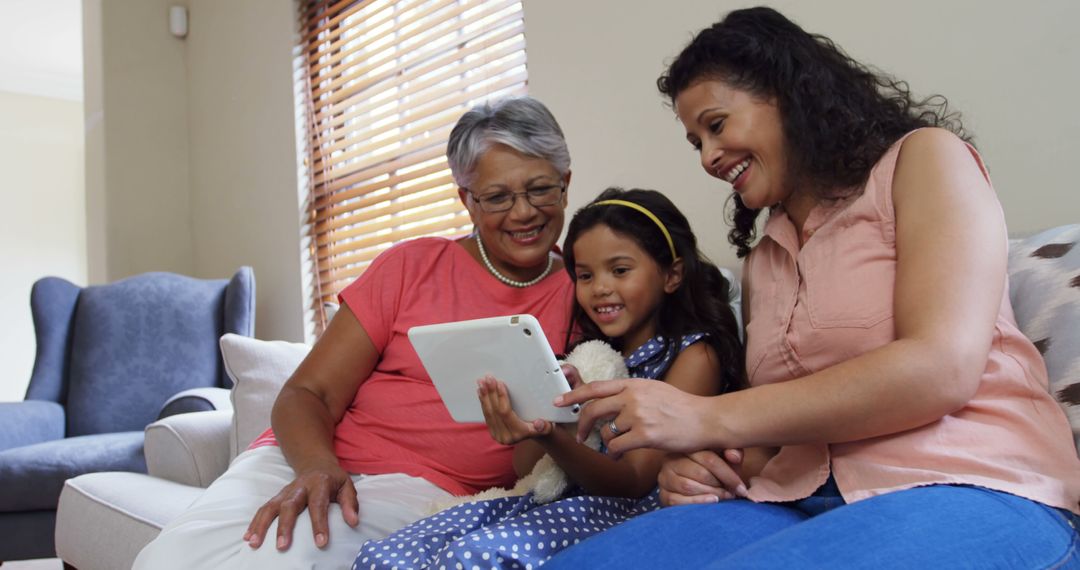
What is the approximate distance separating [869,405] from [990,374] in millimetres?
167

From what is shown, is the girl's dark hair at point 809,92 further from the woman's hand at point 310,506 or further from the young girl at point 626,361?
the woman's hand at point 310,506

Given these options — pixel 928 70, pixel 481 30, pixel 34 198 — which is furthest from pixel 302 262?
pixel 34 198

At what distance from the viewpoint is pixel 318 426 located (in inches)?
58.5

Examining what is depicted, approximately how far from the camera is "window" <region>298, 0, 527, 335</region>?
2.63 meters

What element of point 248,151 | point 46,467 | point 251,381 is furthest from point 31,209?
point 251,381

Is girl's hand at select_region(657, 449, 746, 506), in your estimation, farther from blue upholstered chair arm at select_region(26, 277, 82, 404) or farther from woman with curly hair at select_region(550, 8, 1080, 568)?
blue upholstered chair arm at select_region(26, 277, 82, 404)

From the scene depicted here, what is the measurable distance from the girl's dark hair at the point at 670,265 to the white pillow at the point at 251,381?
935 millimetres

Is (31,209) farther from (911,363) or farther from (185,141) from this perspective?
(911,363)

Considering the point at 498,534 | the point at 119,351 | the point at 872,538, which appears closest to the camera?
the point at 872,538

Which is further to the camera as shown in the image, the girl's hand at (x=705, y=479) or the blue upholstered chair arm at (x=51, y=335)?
the blue upholstered chair arm at (x=51, y=335)

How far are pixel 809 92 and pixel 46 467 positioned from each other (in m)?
2.34

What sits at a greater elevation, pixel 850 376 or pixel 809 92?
pixel 809 92

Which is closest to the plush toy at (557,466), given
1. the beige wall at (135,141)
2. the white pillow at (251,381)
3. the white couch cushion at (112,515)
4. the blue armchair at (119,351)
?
the white couch cushion at (112,515)

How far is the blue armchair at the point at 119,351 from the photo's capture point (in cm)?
292
